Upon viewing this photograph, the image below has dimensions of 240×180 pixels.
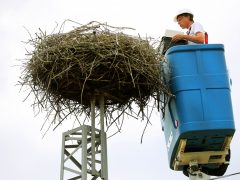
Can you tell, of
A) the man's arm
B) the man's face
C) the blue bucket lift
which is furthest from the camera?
the man's face

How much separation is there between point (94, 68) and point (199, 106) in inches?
50.3

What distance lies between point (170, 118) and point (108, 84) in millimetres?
856

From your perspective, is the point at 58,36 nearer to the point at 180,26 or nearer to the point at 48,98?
the point at 48,98

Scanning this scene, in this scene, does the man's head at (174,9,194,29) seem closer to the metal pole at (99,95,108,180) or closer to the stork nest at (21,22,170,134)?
the stork nest at (21,22,170,134)

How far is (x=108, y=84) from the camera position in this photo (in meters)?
7.36

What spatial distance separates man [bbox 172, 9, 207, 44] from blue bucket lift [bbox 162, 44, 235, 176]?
0.90ft

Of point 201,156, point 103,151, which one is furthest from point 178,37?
point 103,151

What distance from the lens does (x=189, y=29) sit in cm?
758

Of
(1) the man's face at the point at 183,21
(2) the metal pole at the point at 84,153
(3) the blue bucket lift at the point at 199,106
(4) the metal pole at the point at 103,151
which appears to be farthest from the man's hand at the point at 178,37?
(2) the metal pole at the point at 84,153

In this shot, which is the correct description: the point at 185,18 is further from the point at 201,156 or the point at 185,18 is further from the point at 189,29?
the point at 201,156

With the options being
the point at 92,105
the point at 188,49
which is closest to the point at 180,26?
the point at 188,49

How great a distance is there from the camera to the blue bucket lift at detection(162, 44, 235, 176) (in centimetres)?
674

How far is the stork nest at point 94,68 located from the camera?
702 cm

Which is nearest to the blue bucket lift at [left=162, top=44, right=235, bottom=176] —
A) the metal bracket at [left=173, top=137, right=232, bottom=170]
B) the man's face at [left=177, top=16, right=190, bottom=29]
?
the metal bracket at [left=173, top=137, right=232, bottom=170]
